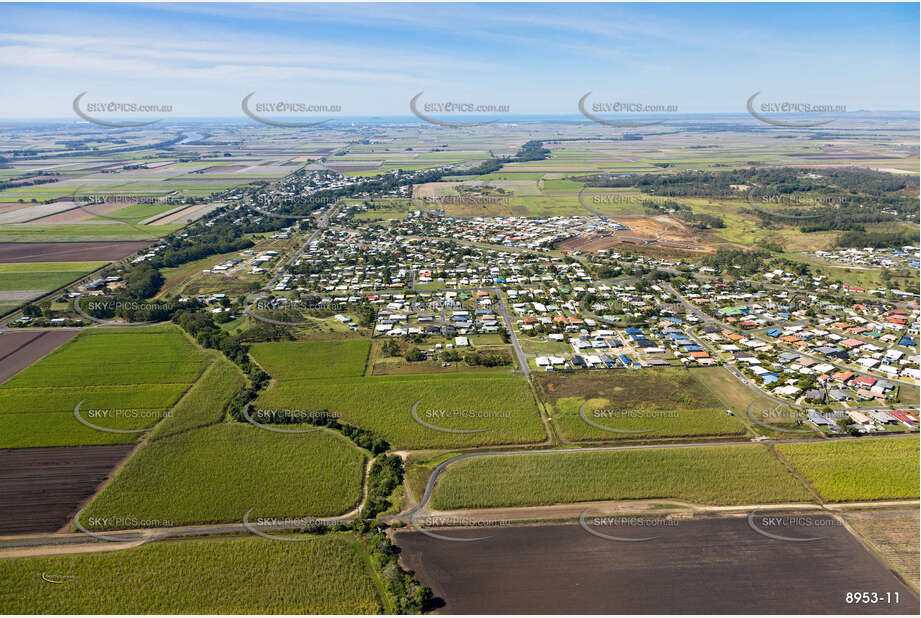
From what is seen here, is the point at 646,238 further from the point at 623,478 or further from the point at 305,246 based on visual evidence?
the point at 623,478

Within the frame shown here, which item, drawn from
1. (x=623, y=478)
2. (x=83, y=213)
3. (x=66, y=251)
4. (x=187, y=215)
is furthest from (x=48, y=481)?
(x=83, y=213)

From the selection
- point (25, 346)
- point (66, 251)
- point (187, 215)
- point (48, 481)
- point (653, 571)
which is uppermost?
point (187, 215)

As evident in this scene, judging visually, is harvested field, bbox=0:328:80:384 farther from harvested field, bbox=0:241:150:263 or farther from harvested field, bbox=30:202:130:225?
harvested field, bbox=30:202:130:225

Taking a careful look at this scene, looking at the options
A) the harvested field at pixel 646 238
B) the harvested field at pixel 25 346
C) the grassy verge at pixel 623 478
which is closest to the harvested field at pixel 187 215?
the harvested field at pixel 25 346

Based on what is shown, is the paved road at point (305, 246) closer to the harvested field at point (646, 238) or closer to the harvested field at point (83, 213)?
the harvested field at point (646, 238)

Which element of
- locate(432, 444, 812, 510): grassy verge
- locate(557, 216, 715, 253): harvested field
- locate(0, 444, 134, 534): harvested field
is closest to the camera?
locate(0, 444, 134, 534): harvested field

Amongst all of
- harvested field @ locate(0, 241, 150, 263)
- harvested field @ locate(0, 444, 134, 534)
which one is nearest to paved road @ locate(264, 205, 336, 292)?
harvested field @ locate(0, 241, 150, 263)

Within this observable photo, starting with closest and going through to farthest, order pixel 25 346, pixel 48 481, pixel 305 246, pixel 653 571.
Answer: pixel 653 571
pixel 48 481
pixel 25 346
pixel 305 246
